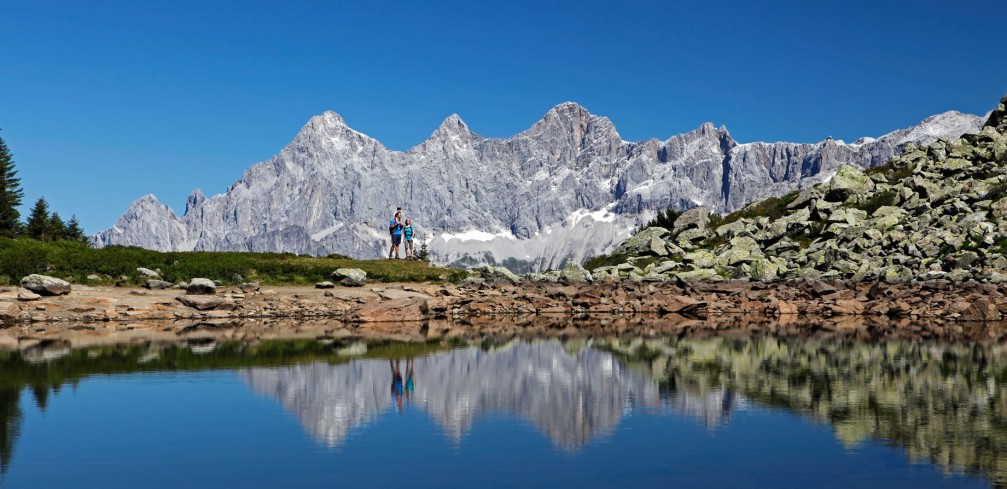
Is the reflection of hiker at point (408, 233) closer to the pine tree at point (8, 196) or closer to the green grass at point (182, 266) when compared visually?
the green grass at point (182, 266)

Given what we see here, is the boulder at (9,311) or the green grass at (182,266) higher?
the green grass at (182,266)

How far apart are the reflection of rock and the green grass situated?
3597 centimetres

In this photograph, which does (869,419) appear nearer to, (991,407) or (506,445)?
(991,407)

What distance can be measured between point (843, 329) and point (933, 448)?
35.5 m

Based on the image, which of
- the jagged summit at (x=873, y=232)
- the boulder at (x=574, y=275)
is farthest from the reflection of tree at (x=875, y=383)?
the boulder at (x=574, y=275)

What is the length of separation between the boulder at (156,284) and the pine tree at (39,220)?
81745 millimetres

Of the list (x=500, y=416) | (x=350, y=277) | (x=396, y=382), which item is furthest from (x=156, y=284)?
(x=500, y=416)

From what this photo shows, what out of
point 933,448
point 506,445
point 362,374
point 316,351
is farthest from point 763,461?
point 316,351

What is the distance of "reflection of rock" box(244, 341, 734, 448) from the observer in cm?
2330

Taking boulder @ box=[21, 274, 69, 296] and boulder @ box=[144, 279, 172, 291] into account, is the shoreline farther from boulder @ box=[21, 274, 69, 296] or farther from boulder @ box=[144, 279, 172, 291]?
boulder @ box=[144, 279, 172, 291]

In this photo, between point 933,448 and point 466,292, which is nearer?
point 933,448

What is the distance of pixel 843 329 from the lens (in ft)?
175

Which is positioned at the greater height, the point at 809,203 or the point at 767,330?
the point at 809,203

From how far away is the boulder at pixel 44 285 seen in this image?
5664 cm
